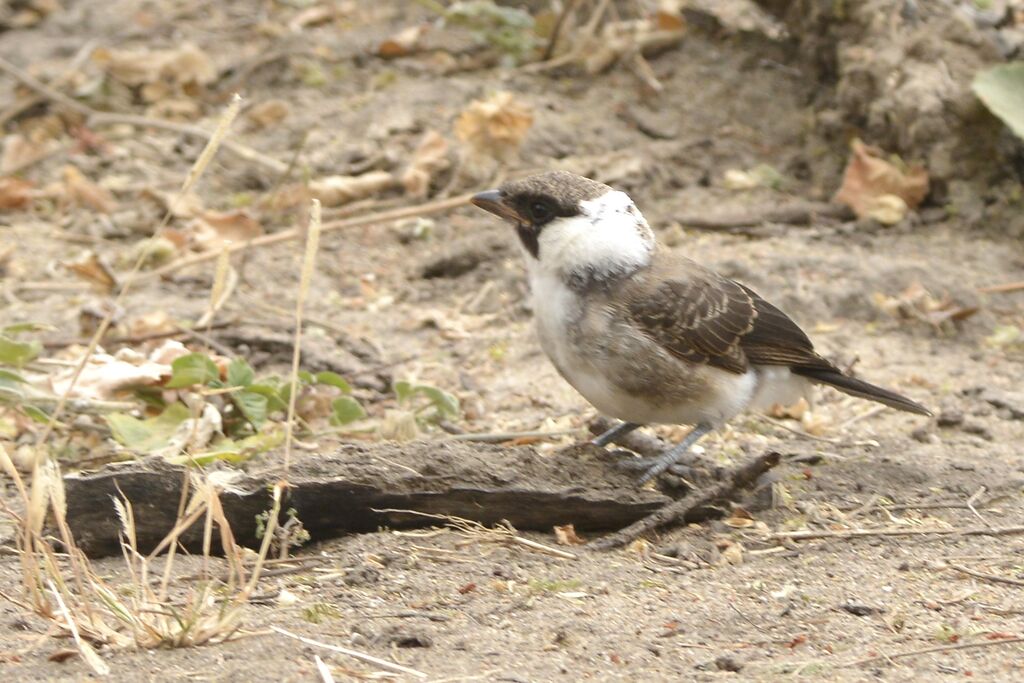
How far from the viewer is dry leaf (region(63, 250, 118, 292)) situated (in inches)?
257

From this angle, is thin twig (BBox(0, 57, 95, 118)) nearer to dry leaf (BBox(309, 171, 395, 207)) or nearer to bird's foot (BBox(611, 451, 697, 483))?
dry leaf (BBox(309, 171, 395, 207))

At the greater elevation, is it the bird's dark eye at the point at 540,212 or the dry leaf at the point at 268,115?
the bird's dark eye at the point at 540,212

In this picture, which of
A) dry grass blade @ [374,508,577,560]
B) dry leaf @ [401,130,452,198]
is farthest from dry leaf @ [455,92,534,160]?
dry grass blade @ [374,508,577,560]

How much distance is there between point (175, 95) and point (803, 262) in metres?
4.10

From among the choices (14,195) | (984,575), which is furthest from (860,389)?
(14,195)

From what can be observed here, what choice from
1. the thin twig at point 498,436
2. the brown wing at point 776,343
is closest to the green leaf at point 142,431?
the thin twig at point 498,436

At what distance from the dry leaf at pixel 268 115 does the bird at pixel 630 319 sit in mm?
3645

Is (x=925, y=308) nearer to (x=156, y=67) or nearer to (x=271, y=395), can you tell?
(x=271, y=395)

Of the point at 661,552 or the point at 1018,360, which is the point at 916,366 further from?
the point at 661,552

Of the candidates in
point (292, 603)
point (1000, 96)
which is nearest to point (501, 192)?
point (292, 603)

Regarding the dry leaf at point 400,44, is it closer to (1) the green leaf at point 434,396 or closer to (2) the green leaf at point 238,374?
(1) the green leaf at point 434,396

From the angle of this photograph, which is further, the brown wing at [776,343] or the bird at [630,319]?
the brown wing at [776,343]

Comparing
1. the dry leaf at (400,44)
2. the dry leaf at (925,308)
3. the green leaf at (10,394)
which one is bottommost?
the dry leaf at (925,308)

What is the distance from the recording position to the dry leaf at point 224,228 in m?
7.07
